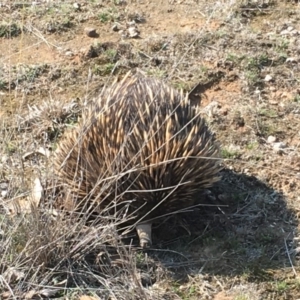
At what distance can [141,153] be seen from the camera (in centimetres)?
365

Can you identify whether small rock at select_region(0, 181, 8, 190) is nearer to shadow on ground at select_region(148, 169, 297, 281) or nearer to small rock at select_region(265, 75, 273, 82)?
shadow on ground at select_region(148, 169, 297, 281)

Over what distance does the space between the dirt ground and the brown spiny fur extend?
177 millimetres

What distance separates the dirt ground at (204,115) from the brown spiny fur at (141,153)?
0.18m

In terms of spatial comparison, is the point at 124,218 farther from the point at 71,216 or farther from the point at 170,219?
the point at 170,219

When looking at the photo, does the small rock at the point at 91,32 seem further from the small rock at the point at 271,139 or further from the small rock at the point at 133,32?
the small rock at the point at 271,139

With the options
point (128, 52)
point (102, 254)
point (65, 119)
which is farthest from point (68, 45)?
point (102, 254)

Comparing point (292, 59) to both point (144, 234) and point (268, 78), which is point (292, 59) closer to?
point (268, 78)

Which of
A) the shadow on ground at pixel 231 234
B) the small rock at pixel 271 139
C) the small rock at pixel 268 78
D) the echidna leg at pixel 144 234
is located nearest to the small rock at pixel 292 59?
the small rock at pixel 268 78

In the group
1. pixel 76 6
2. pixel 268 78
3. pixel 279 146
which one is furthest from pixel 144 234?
pixel 76 6

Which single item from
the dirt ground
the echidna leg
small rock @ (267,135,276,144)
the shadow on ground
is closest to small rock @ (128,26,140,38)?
the dirt ground

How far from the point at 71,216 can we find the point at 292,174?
149 centimetres

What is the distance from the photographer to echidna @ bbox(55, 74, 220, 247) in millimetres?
3650

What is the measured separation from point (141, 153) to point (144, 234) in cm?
42

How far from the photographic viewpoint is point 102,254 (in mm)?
3539
